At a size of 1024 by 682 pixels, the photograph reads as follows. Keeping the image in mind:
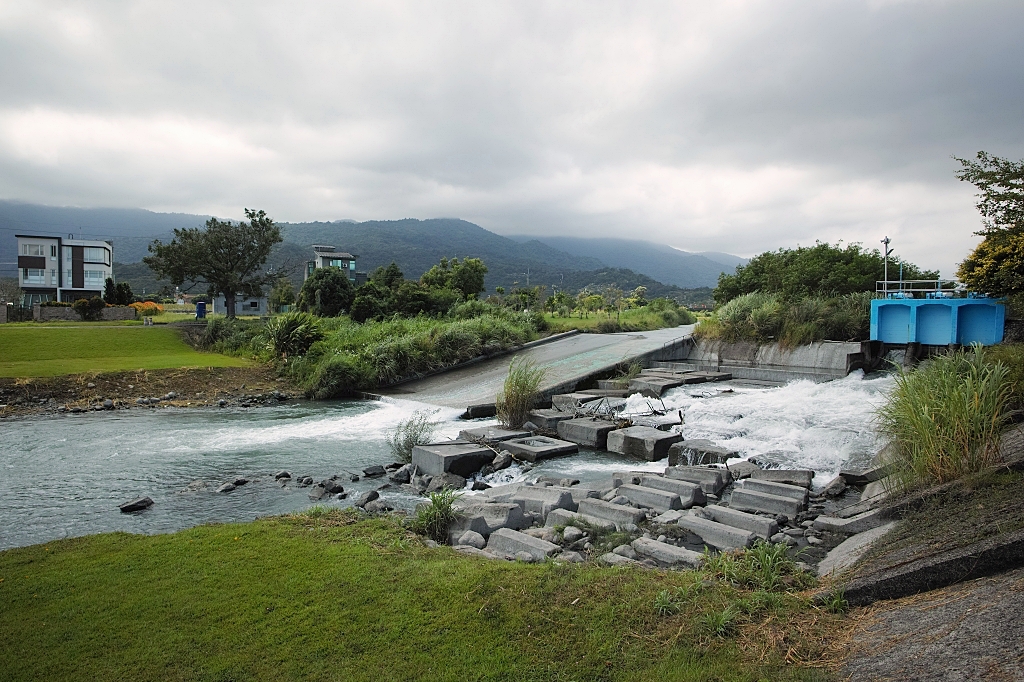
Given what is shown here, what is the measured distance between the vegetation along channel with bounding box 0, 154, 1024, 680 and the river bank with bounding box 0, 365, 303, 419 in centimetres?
10

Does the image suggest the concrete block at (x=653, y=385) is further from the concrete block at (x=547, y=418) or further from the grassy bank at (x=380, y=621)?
the grassy bank at (x=380, y=621)

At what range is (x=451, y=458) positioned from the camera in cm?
917

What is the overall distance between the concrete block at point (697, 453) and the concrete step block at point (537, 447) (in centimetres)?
184

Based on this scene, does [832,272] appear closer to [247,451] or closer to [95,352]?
[247,451]

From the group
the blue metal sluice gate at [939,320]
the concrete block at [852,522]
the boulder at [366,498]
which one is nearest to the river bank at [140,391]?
the boulder at [366,498]

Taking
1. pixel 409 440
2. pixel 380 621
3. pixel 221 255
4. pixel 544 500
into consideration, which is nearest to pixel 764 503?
pixel 544 500

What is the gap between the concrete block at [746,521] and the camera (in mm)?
5715

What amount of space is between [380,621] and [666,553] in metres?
2.43

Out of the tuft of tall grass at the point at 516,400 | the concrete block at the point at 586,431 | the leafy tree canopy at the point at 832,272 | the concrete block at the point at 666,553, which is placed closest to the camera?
the concrete block at the point at 666,553

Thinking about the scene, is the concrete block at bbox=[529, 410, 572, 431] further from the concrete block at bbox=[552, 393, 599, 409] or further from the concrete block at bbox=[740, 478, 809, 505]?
the concrete block at bbox=[740, 478, 809, 505]

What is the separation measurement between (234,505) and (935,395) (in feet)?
26.2

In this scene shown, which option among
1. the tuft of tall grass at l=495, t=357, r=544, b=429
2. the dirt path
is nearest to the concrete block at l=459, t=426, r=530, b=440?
the tuft of tall grass at l=495, t=357, r=544, b=429

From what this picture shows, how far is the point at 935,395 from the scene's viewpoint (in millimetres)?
5852

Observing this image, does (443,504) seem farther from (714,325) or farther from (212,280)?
(212,280)
